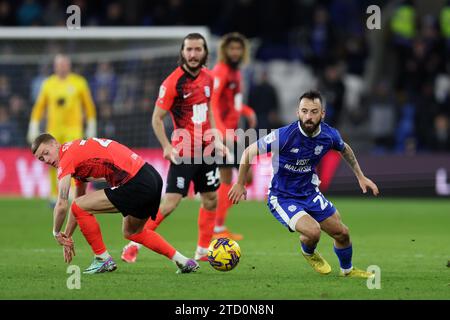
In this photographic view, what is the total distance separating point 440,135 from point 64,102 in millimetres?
7039

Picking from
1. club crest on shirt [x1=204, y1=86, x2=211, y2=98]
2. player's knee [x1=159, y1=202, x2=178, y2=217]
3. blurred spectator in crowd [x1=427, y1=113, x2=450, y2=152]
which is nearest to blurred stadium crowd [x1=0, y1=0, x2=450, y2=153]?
blurred spectator in crowd [x1=427, y1=113, x2=450, y2=152]

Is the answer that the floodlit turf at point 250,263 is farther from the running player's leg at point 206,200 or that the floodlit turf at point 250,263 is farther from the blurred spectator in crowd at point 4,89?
the blurred spectator in crowd at point 4,89

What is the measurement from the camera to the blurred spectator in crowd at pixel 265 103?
19.3m

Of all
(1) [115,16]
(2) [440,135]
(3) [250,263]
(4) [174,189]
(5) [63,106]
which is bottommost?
(3) [250,263]

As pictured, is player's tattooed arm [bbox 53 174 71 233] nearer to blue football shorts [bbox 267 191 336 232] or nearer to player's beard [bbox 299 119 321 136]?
blue football shorts [bbox 267 191 336 232]

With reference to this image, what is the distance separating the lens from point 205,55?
387 inches

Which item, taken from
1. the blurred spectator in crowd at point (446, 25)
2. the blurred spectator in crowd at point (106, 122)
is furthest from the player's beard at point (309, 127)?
the blurred spectator in crowd at point (446, 25)

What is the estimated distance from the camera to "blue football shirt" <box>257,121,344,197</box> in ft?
27.8

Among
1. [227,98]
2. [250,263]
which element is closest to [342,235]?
[250,263]

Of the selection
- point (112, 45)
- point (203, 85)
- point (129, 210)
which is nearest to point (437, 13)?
point (112, 45)

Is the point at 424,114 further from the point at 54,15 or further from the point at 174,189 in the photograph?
the point at 174,189

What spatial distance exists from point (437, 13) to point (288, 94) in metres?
3.92

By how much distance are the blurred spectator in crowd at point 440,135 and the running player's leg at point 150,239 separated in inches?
423

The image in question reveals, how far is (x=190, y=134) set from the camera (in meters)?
9.98
